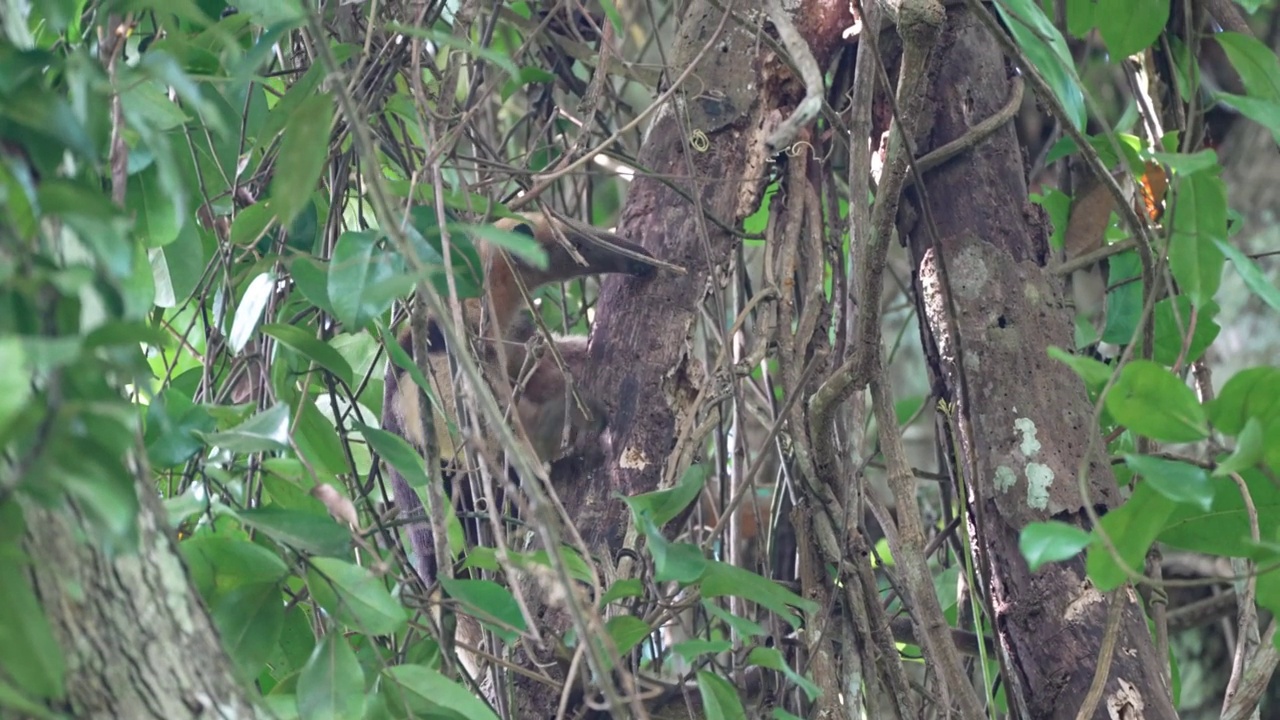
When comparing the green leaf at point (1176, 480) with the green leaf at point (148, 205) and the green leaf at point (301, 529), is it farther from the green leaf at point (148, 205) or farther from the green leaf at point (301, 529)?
the green leaf at point (148, 205)

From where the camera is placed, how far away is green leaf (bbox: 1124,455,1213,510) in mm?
953

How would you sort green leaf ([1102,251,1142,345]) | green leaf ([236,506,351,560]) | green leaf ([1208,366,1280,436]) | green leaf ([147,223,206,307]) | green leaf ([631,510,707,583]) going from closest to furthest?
green leaf ([1208,366,1280,436]) < green leaf ([236,506,351,560]) < green leaf ([631,510,707,583]) < green leaf ([147,223,206,307]) < green leaf ([1102,251,1142,345])

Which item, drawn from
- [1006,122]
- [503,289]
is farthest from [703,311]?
[503,289]

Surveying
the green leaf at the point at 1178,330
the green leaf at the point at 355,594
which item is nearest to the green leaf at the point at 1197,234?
the green leaf at the point at 1178,330

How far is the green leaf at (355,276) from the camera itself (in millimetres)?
1186

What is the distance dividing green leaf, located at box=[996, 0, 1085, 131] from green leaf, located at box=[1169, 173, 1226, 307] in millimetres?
240

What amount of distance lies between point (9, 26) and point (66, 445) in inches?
16.3

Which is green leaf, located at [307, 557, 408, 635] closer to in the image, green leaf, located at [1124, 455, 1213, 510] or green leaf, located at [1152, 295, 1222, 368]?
green leaf, located at [1124, 455, 1213, 510]

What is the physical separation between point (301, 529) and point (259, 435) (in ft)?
0.36

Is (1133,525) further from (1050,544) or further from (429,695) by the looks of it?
(429,695)

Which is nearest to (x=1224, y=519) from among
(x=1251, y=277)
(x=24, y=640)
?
(x=1251, y=277)

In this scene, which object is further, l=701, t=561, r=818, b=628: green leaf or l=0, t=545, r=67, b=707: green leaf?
l=701, t=561, r=818, b=628: green leaf

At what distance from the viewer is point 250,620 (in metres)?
1.22

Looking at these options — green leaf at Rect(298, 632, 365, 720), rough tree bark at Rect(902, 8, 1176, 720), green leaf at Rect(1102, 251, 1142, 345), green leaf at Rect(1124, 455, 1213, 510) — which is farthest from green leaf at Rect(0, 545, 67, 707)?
green leaf at Rect(1102, 251, 1142, 345)
